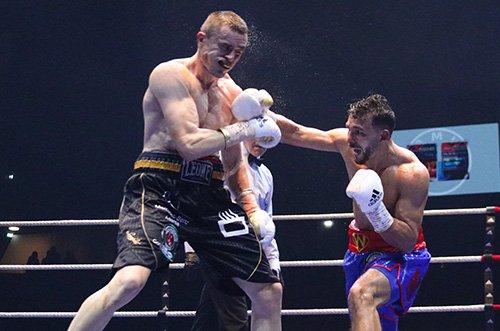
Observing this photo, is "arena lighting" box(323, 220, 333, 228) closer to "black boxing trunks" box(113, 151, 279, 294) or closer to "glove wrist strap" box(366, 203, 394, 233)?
"glove wrist strap" box(366, 203, 394, 233)

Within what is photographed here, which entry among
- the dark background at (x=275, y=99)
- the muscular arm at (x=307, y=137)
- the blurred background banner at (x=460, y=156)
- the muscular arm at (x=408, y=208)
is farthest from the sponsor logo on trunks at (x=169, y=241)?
the blurred background banner at (x=460, y=156)

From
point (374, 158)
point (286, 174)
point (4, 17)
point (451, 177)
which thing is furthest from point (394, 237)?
point (4, 17)

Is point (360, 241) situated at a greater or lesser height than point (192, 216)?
lesser

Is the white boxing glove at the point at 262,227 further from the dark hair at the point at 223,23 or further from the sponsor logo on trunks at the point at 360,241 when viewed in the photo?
the dark hair at the point at 223,23

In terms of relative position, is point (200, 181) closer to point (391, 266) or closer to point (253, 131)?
point (253, 131)

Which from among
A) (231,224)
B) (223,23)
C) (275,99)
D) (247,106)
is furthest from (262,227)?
(275,99)

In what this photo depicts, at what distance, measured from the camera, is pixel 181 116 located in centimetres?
199

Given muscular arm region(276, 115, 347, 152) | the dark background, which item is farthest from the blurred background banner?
muscular arm region(276, 115, 347, 152)

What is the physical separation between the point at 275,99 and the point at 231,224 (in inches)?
145

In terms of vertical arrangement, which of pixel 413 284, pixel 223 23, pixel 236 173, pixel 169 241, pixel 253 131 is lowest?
pixel 413 284

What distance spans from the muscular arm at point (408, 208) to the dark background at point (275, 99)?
2.71 m

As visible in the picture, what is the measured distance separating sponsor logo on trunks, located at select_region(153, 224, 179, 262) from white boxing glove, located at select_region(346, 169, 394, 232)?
2.24ft

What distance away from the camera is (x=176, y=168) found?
2062mm

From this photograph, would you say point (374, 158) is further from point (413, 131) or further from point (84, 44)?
point (84, 44)
